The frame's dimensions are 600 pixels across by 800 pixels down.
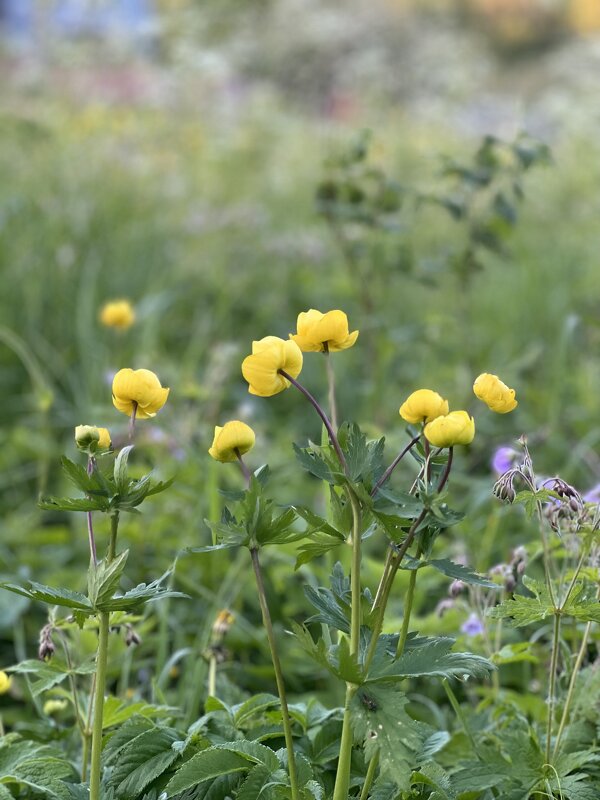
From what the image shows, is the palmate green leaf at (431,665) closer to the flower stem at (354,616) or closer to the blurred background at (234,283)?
the flower stem at (354,616)

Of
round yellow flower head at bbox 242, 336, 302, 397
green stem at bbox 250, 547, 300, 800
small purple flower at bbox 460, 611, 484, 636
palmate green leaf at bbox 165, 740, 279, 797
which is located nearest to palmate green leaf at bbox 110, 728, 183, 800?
palmate green leaf at bbox 165, 740, 279, 797

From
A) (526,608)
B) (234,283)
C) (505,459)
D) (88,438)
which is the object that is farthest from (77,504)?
(234,283)

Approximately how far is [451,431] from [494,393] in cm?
8

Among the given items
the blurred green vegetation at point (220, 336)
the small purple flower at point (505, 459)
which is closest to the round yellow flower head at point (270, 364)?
the small purple flower at point (505, 459)

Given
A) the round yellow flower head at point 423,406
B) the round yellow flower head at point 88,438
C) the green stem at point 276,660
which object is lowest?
the green stem at point 276,660

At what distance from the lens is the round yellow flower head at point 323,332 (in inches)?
33.7

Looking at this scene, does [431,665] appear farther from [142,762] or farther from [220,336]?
[220,336]

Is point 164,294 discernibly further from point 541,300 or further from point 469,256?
point 541,300

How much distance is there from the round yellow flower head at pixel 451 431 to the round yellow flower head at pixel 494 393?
57 mm

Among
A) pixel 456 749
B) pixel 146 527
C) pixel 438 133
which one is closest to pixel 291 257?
pixel 146 527

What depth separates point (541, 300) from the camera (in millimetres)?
3510

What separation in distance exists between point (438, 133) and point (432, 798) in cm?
695

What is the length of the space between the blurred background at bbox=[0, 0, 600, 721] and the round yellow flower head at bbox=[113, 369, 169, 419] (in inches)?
21.9

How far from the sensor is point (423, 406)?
2.74 feet
